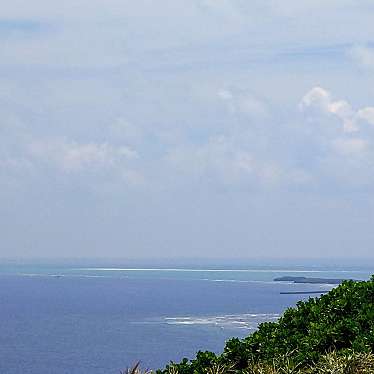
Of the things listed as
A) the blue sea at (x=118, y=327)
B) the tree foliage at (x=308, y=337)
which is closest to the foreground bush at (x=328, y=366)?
the tree foliage at (x=308, y=337)

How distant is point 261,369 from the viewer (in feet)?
45.2

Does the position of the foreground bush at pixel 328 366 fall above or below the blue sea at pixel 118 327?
above

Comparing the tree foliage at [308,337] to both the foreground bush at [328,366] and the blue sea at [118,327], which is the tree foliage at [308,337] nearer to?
the foreground bush at [328,366]

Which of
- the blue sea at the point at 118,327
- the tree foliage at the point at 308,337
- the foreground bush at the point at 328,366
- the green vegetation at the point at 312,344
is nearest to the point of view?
the foreground bush at the point at 328,366

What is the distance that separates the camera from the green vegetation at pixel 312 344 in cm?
1387

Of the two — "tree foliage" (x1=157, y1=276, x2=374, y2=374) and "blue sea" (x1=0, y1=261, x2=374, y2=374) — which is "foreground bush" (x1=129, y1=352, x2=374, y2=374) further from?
"blue sea" (x1=0, y1=261, x2=374, y2=374)

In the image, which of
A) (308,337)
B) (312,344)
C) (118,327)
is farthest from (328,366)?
(118,327)

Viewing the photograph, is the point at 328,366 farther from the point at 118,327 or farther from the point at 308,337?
the point at 118,327

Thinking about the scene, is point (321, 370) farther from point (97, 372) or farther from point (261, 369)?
point (97, 372)

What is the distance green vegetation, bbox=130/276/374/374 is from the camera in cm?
1387

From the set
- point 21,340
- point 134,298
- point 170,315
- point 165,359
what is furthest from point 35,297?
point 165,359

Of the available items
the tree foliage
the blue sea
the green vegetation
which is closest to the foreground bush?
the green vegetation

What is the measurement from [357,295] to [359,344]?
2568 millimetres

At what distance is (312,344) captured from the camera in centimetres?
1533
